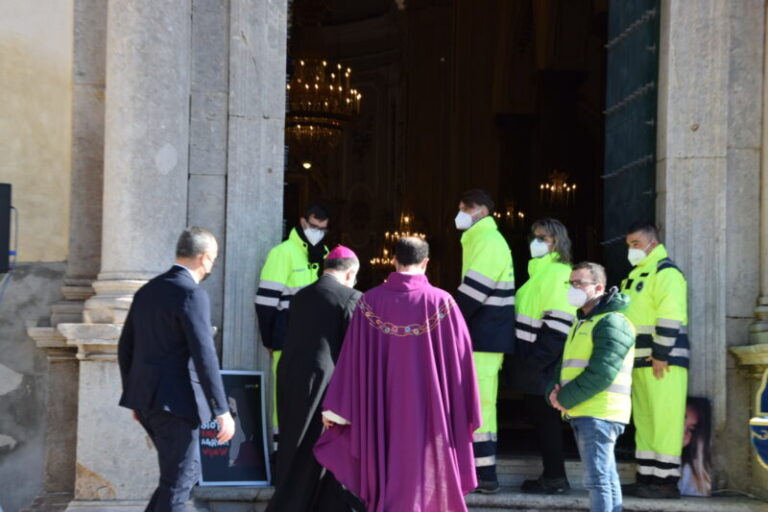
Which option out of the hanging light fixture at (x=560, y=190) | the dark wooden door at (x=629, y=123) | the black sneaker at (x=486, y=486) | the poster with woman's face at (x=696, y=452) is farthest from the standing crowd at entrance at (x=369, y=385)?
the hanging light fixture at (x=560, y=190)

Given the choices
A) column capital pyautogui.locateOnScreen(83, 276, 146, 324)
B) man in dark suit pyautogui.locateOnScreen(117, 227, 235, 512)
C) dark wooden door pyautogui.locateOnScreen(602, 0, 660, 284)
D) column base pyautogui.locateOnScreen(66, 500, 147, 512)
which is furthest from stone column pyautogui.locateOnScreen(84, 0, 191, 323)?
dark wooden door pyautogui.locateOnScreen(602, 0, 660, 284)

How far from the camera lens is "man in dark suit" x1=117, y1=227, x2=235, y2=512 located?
21.6ft

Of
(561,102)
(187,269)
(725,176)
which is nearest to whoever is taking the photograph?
(187,269)

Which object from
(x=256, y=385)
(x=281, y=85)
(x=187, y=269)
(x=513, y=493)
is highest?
(x=281, y=85)

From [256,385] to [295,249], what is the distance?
93 cm

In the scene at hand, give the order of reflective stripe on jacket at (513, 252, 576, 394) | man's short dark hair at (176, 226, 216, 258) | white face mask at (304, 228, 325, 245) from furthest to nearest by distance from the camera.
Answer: white face mask at (304, 228, 325, 245) < reflective stripe on jacket at (513, 252, 576, 394) < man's short dark hair at (176, 226, 216, 258)

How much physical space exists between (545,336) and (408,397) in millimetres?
1825

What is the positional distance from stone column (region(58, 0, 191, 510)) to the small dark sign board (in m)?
0.43

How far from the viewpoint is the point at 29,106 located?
905 centimetres

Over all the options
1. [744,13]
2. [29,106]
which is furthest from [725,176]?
[29,106]

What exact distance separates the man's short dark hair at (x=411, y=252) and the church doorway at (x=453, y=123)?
8872 mm

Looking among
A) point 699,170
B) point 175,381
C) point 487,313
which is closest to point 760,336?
point 699,170

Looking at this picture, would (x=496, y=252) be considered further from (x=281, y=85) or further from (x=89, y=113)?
(x=89, y=113)

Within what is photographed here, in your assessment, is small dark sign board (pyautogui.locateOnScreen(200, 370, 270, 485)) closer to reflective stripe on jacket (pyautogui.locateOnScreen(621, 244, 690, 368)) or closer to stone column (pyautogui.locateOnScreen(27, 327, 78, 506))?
stone column (pyautogui.locateOnScreen(27, 327, 78, 506))
